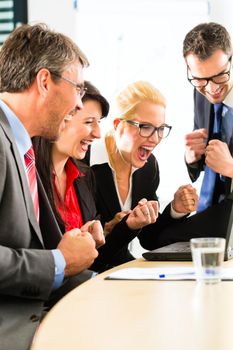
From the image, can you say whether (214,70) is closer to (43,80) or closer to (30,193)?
(43,80)

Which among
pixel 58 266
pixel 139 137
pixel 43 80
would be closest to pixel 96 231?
pixel 58 266

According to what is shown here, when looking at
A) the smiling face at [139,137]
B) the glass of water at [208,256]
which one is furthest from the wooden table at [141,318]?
the smiling face at [139,137]

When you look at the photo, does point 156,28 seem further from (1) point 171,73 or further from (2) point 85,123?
(2) point 85,123

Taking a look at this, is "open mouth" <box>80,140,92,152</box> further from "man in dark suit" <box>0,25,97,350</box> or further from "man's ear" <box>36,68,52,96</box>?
"man's ear" <box>36,68,52,96</box>

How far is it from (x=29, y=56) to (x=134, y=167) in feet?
3.23

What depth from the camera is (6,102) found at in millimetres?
1966

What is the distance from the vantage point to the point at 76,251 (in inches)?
68.6

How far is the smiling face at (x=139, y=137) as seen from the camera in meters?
2.83

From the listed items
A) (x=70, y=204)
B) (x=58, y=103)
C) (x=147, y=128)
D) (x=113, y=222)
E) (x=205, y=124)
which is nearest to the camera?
(x=58, y=103)

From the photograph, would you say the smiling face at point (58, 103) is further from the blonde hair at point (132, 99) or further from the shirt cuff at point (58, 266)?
the blonde hair at point (132, 99)

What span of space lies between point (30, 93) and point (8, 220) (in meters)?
0.48

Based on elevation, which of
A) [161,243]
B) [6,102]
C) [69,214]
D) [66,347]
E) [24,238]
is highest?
[6,102]

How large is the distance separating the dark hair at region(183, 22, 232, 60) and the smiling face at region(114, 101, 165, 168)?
326mm

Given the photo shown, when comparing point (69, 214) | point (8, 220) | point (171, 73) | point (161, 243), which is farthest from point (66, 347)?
point (171, 73)
